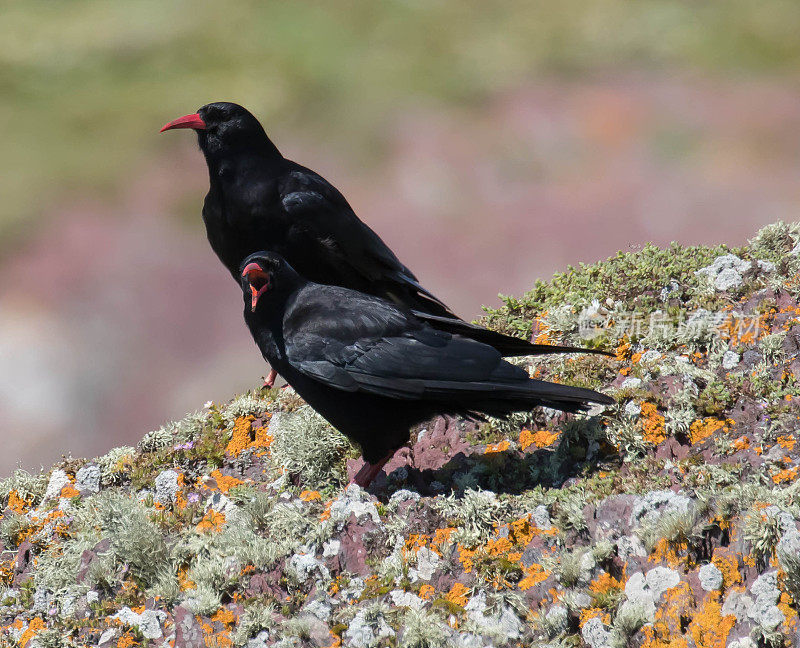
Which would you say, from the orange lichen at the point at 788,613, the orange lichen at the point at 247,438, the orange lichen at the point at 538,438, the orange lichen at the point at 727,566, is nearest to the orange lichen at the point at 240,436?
the orange lichen at the point at 247,438

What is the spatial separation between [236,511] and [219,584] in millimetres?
585

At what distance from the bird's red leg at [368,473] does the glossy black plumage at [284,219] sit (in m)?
1.65

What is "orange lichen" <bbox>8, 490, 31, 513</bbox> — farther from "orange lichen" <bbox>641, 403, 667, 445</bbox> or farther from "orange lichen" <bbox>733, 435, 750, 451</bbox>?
"orange lichen" <bbox>733, 435, 750, 451</bbox>

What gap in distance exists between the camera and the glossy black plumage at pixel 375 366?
15.0 feet

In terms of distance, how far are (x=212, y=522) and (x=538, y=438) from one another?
174 centimetres

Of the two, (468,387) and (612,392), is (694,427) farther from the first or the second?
(468,387)

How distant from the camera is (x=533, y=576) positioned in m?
3.88

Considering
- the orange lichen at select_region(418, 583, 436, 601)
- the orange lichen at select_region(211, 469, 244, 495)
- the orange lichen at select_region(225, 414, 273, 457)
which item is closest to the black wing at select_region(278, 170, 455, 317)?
the orange lichen at select_region(225, 414, 273, 457)

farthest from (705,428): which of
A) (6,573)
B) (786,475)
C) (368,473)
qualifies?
(6,573)

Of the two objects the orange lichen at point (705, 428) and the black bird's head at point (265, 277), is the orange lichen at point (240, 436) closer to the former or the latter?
the black bird's head at point (265, 277)

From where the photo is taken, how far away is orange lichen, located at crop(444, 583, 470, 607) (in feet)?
12.8

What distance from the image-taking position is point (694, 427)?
4.63 m

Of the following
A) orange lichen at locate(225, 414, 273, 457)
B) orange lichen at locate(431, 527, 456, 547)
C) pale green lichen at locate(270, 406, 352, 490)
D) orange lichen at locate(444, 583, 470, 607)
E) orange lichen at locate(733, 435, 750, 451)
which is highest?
orange lichen at locate(225, 414, 273, 457)

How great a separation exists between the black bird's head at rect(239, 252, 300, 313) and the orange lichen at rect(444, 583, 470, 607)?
72.8 inches
